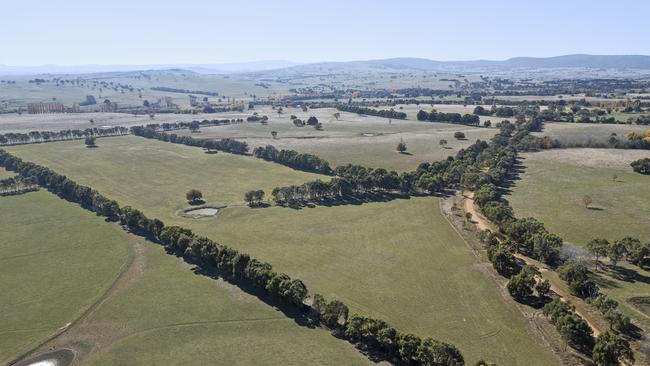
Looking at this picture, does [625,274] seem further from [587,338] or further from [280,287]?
[280,287]

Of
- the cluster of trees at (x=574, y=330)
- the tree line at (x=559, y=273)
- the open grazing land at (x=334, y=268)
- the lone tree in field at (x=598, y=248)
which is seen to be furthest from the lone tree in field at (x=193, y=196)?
the lone tree in field at (x=598, y=248)

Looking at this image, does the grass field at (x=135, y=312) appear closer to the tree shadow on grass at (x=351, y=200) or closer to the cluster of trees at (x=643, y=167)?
the tree shadow on grass at (x=351, y=200)

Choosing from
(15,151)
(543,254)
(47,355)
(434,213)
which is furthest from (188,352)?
(15,151)

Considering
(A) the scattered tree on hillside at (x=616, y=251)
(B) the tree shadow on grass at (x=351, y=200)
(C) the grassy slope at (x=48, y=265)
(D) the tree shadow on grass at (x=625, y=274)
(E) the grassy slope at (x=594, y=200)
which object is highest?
(A) the scattered tree on hillside at (x=616, y=251)

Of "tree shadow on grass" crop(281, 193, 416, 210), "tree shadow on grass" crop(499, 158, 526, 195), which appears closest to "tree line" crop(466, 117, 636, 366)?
"tree shadow on grass" crop(499, 158, 526, 195)

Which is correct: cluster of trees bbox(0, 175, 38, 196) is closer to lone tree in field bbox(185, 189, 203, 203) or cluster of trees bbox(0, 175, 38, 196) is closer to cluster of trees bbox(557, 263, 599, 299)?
lone tree in field bbox(185, 189, 203, 203)

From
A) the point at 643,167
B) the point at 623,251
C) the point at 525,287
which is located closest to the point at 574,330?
the point at 525,287
